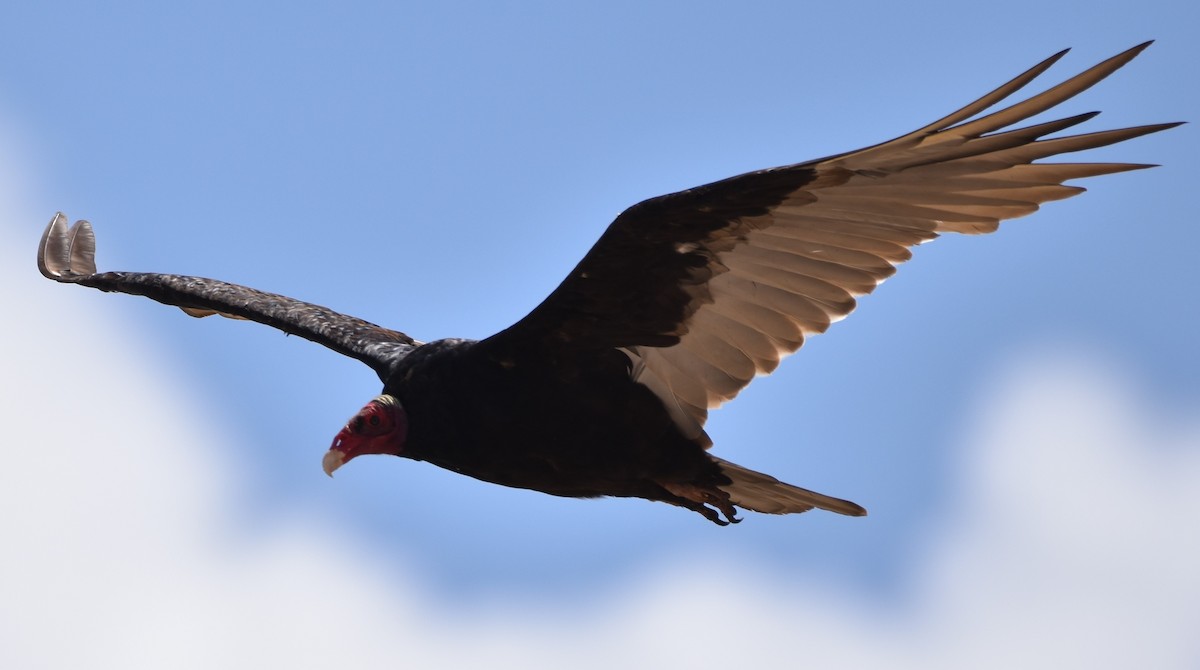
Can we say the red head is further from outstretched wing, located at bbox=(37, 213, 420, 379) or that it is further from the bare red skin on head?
outstretched wing, located at bbox=(37, 213, 420, 379)

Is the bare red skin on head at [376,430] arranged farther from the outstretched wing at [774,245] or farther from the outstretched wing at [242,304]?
the outstretched wing at [774,245]

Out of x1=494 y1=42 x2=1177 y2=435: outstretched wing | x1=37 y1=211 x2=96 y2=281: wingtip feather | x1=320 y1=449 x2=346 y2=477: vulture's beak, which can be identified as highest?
x1=37 y1=211 x2=96 y2=281: wingtip feather

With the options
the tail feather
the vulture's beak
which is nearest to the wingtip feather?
the vulture's beak

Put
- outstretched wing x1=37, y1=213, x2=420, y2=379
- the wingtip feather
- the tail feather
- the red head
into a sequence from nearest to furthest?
the red head → the tail feather → outstretched wing x1=37, y1=213, x2=420, y2=379 → the wingtip feather

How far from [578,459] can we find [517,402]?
0.30m

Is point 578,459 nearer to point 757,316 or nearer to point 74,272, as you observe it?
point 757,316

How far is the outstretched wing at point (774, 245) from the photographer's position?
491 centimetres

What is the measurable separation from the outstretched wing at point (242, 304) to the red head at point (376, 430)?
38 centimetres

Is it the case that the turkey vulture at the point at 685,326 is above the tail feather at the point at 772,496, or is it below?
above

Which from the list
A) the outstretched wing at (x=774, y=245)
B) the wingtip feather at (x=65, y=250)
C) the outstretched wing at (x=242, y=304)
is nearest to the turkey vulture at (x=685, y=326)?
the outstretched wing at (x=774, y=245)

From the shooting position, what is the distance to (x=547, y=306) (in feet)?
17.1

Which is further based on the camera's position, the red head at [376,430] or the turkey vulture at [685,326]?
the red head at [376,430]

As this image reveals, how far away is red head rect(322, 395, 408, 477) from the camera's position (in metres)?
5.50

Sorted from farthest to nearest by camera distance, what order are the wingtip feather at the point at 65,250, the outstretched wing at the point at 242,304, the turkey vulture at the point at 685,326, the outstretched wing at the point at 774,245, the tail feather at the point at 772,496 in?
the wingtip feather at the point at 65,250 → the outstretched wing at the point at 242,304 → the tail feather at the point at 772,496 → the turkey vulture at the point at 685,326 → the outstretched wing at the point at 774,245
